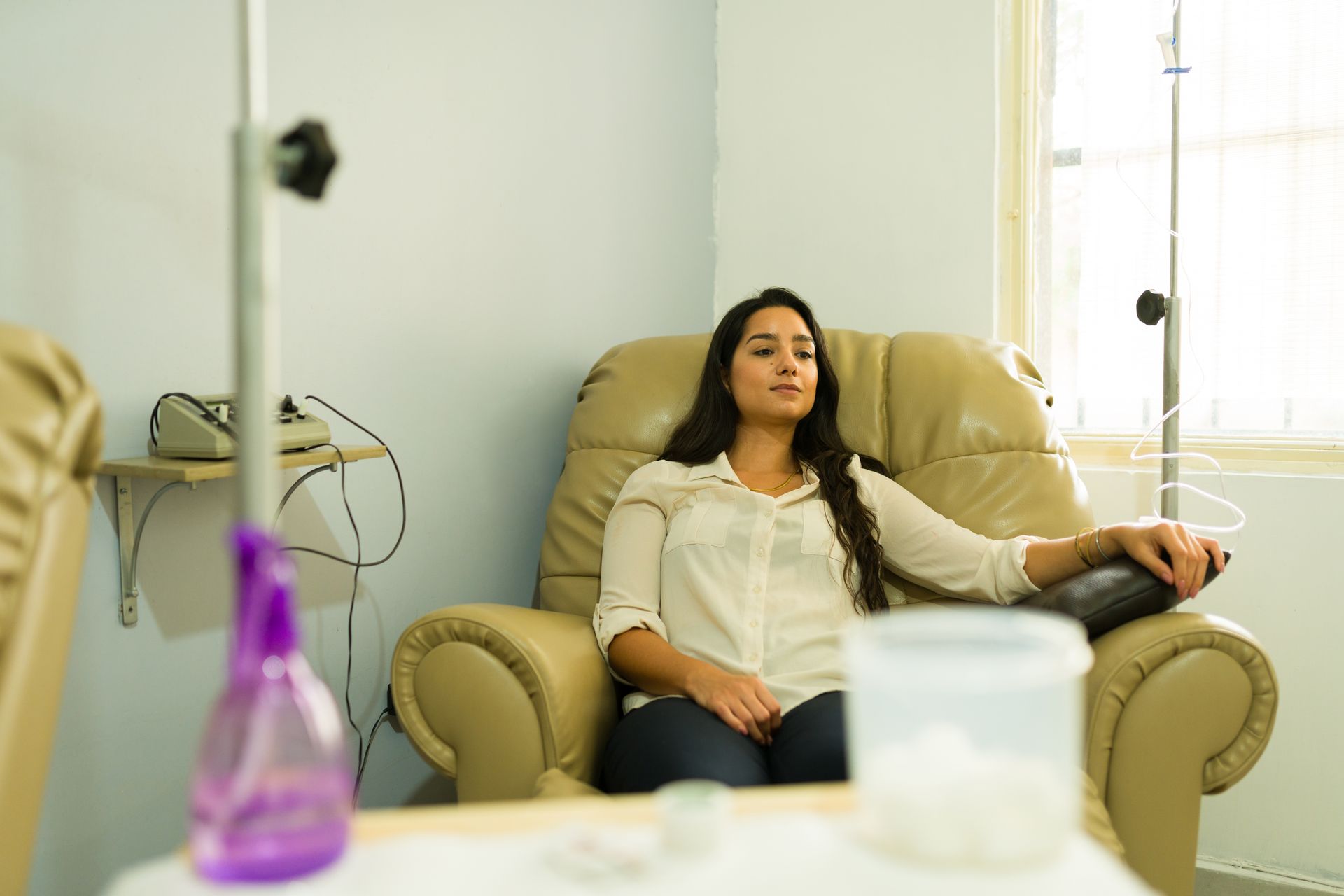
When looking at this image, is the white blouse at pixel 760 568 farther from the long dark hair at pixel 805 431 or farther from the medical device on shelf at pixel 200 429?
the medical device on shelf at pixel 200 429

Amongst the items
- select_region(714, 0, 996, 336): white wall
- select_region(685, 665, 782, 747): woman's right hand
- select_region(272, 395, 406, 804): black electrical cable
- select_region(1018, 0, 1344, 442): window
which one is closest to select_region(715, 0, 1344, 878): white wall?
select_region(714, 0, 996, 336): white wall

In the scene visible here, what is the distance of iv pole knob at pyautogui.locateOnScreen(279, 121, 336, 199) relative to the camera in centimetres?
57

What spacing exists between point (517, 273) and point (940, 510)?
963 mm

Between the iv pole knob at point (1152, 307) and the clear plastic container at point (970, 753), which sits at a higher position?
the iv pole knob at point (1152, 307)

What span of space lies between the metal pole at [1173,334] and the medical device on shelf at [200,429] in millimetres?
1522

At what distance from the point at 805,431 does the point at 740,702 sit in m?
0.66

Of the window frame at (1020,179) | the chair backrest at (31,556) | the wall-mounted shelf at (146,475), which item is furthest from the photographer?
the window frame at (1020,179)

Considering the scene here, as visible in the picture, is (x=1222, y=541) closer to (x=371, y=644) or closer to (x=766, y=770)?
(x=766, y=770)

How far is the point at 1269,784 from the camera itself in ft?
6.79

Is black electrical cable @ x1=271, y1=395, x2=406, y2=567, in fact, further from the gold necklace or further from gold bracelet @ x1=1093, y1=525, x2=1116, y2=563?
gold bracelet @ x1=1093, y1=525, x2=1116, y2=563

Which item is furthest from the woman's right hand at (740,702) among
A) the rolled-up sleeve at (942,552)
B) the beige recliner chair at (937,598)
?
the rolled-up sleeve at (942,552)

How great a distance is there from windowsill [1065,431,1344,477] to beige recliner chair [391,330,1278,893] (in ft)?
1.49

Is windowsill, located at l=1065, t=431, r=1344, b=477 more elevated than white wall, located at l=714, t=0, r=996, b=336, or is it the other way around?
white wall, located at l=714, t=0, r=996, b=336

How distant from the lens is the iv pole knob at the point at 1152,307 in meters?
1.85
